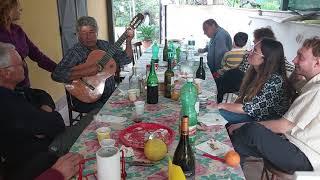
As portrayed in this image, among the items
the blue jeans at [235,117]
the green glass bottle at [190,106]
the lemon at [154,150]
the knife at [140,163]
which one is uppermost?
the green glass bottle at [190,106]

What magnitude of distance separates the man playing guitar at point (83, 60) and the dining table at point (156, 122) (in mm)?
393

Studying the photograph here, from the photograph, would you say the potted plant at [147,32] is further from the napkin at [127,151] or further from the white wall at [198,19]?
the napkin at [127,151]

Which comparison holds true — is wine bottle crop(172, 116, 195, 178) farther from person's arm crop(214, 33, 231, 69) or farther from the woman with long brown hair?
person's arm crop(214, 33, 231, 69)

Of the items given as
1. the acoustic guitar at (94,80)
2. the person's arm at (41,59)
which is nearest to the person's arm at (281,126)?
the acoustic guitar at (94,80)

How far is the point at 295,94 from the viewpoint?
2012 millimetres

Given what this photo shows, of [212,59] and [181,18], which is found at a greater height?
[181,18]

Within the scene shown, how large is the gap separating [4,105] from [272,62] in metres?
1.66

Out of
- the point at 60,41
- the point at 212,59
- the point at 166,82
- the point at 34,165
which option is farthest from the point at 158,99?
the point at 60,41

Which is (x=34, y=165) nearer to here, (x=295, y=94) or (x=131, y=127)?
(x=131, y=127)

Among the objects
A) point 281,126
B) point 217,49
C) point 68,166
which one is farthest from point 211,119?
point 217,49

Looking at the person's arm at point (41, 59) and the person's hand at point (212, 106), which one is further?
the person's arm at point (41, 59)

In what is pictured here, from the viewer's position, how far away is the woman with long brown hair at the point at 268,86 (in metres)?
2.01

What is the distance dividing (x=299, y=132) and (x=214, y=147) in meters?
0.60

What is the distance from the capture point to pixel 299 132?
5.35ft
